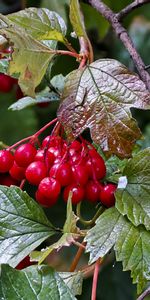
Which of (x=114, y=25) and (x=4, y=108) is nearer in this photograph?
(x=114, y=25)

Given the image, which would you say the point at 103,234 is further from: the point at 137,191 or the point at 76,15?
the point at 76,15

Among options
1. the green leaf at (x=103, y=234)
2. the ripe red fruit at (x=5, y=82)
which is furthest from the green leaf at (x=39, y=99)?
the green leaf at (x=103, y=234)

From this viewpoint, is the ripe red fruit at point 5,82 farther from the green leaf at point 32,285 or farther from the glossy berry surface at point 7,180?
the green leaf at point 32,285

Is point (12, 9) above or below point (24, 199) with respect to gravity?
above

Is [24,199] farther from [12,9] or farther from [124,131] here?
[12,9]

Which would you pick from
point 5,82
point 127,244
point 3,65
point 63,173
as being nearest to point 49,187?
point 63,173

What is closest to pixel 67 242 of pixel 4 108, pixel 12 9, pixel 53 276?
pixel 53 276

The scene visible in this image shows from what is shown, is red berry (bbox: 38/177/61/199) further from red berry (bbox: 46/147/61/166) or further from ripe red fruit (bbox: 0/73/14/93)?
ripe red fruit (bbox: 0/73/14/93)
